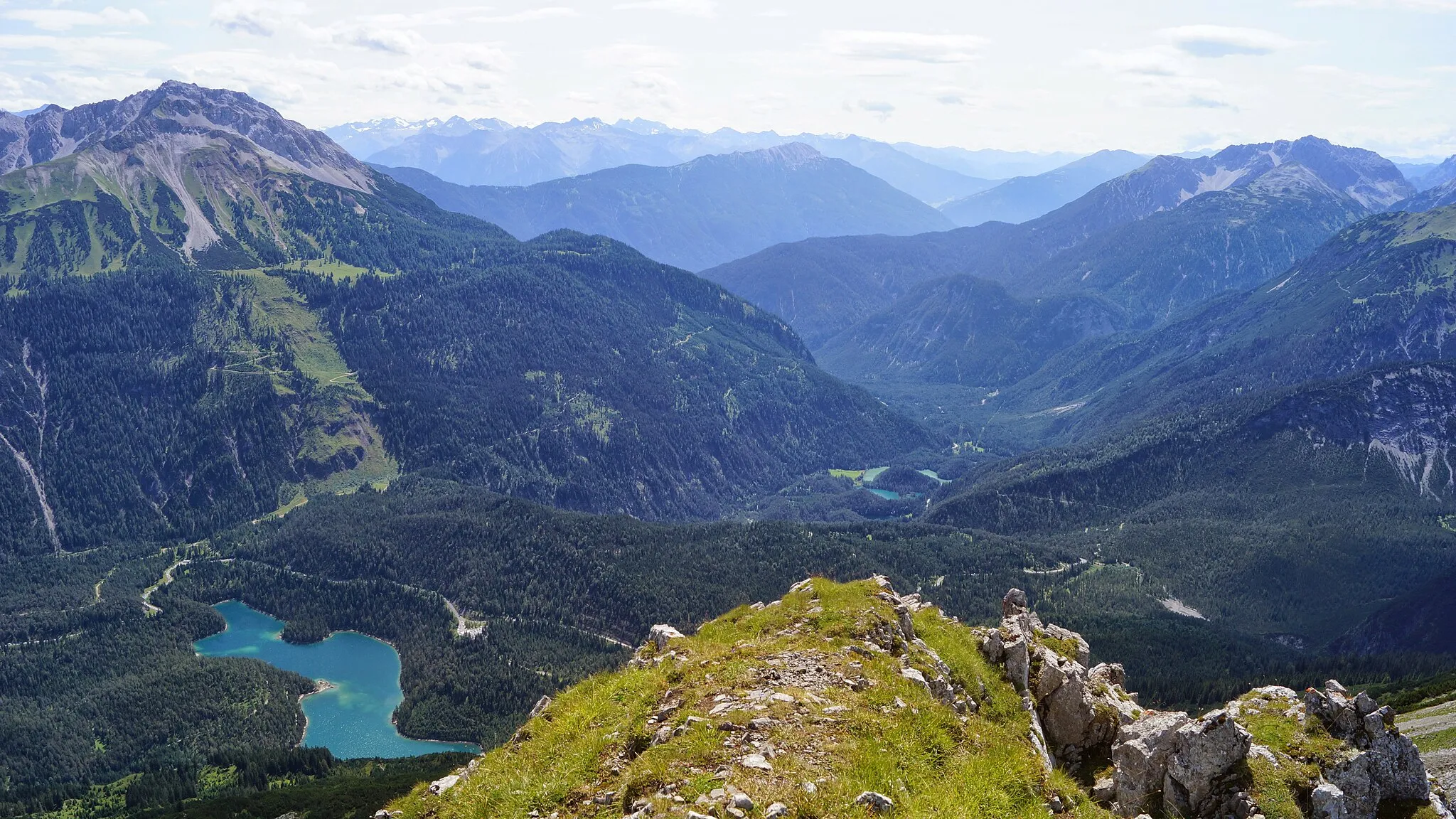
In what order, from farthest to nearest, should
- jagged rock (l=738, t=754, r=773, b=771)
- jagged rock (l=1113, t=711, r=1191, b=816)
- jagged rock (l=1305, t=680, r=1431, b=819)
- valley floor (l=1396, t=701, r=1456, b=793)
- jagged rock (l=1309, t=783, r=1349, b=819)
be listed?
valley floor (l=1396, t=701, r=1456, b=793) → jagged rock (l=1305, t=680, r=1431, b=819) → jagged rock (l=1113, t=711, r=1191, b=816) → jagged rock (l=1309, t=783, r=1349, b=819) → jagged rock (l=738, t=754, r=773, b=771)

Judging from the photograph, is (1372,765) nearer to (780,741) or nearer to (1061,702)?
(1061,702)

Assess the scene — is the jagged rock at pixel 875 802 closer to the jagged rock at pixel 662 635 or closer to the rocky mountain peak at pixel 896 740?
the rocky mountain peak at pixel 896 740

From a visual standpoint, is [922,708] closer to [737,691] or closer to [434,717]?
[737,691]

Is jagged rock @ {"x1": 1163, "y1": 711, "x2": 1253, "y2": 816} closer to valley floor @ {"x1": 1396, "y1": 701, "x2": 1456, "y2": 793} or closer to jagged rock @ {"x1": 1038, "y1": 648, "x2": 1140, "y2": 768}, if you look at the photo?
jagged rock @ {"x1": 1038, "y1": 648, "x2": 1140, "y2": 768}

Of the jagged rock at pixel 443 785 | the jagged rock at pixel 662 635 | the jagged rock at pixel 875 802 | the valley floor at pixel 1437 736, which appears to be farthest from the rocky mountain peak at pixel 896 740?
the valley floor at pixel 1437 736

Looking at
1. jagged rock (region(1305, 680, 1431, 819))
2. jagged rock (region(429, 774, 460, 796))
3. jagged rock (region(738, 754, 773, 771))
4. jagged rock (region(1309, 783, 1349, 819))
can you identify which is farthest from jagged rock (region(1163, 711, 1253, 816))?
jagged rock (region(429, 774, 460, 796))

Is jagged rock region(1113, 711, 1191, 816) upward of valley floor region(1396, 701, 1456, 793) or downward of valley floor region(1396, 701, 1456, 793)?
upward

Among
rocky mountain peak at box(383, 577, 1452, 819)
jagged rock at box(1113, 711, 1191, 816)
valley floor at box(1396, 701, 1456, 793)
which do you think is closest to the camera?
rocky mountain peak at box(383, 577, 1452, 819)
